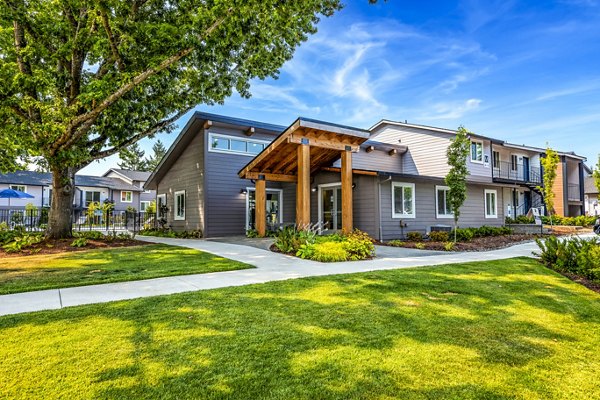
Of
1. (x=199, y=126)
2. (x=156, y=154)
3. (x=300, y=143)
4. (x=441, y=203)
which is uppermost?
(x=156, y=154)

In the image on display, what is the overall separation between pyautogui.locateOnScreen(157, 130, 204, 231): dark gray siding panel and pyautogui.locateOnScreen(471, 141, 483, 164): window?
14.2 meters

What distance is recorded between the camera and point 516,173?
23.8m

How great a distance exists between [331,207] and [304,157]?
14.0 ft

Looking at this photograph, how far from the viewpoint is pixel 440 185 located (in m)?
15.0

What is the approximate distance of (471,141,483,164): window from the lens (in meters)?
18.6

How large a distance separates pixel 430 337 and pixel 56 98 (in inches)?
448

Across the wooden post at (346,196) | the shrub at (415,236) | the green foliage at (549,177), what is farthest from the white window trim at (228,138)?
the green foliage at (549,177)

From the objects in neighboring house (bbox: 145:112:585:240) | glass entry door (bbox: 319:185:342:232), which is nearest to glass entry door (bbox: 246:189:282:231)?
neighboring house (bbox: 145:112:585:240)

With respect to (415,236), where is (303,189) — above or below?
above

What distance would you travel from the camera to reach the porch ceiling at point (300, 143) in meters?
10.7

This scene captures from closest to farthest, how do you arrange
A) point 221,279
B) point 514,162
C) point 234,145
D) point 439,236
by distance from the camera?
1. point 221,279
2. point 439,236
3. point 234,145
4. point 514,162

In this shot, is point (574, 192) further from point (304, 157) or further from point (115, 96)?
point (115, 96)

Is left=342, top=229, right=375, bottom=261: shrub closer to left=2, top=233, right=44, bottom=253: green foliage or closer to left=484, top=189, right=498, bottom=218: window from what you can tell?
left=2, top=233, right=44, bottom=253: green foliage

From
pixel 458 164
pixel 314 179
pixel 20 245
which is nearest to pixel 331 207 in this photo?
pixel 314 179
